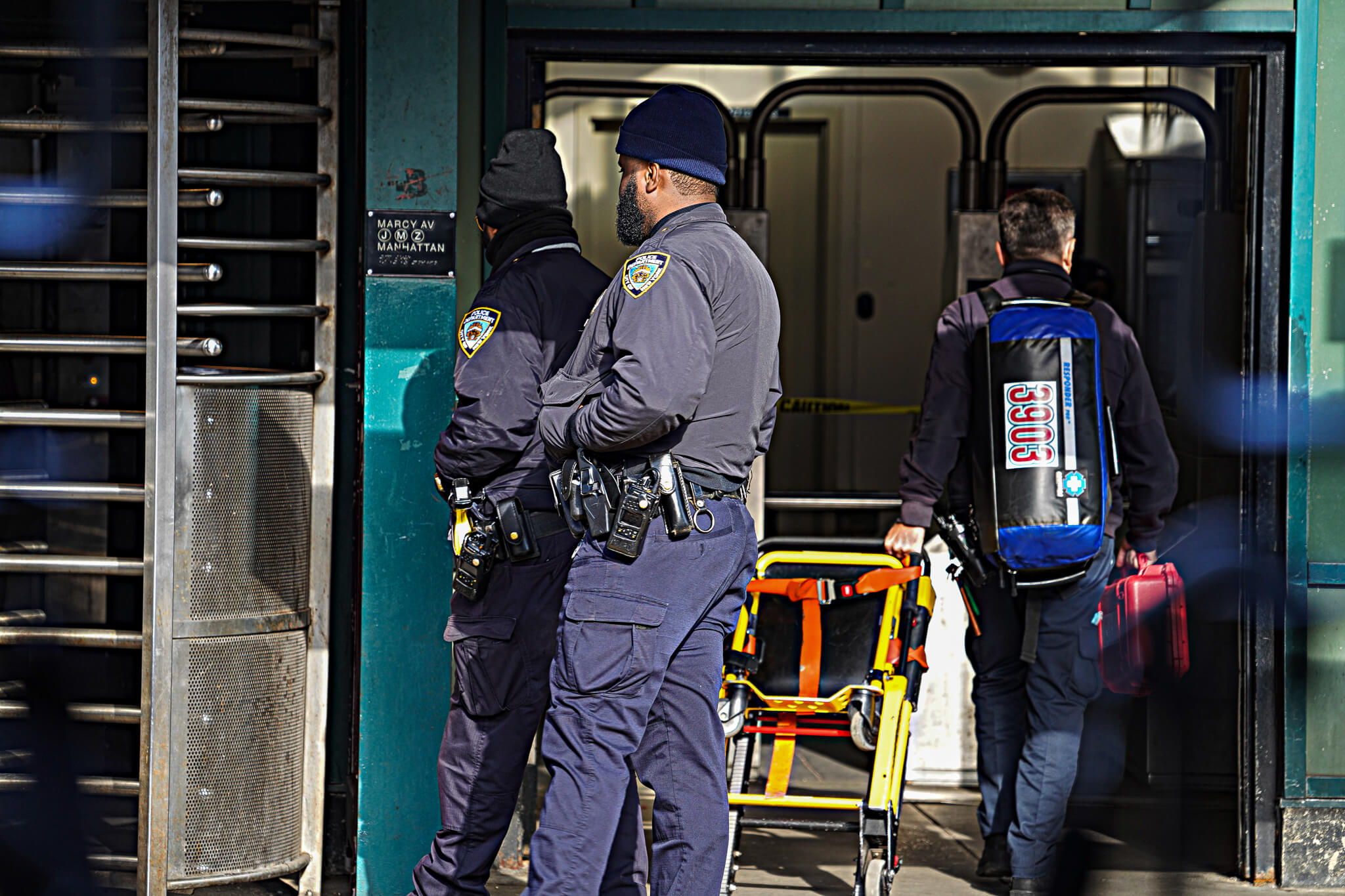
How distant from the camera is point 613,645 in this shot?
2992mm

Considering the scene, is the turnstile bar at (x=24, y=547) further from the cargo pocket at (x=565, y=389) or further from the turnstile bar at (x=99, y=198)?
the cargo pocket at (x=565, y=389)

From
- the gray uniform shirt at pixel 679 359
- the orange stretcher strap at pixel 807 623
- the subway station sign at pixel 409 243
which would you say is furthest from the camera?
the orange stretcher strap at pixel 807 623

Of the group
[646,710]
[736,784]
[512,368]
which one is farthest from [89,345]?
[736,784]

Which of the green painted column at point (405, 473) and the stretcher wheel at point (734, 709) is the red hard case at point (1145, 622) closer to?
the stretcher wheel at point (734, 709)

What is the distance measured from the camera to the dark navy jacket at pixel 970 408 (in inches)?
161

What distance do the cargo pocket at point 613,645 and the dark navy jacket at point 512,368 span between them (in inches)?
22.7

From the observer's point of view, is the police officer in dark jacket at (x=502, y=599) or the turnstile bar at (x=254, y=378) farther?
the turnstile bar at (x=254, y=378)

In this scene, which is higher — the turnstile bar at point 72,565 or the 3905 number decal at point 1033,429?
the 3905 number decal at point 1033,429

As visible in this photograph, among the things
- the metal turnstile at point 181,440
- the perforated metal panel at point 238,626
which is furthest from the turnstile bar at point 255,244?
the perforated metal panel at point 238,626

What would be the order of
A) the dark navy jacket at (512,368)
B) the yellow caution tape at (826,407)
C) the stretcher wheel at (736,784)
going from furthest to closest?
the yellow caution tape at (826,407) → the stretcher wheel at (736,784) → the dark navy jacket at (512,368)

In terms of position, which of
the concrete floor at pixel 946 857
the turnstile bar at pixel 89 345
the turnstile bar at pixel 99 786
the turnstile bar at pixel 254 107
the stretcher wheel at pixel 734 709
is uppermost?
the turnstile bar at pixel 254 107

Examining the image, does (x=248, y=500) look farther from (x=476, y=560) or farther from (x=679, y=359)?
(x=679, y=359)

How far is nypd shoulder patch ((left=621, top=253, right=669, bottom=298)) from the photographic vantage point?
2.98 meters

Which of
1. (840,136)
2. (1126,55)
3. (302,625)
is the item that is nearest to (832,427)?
(840,136)
